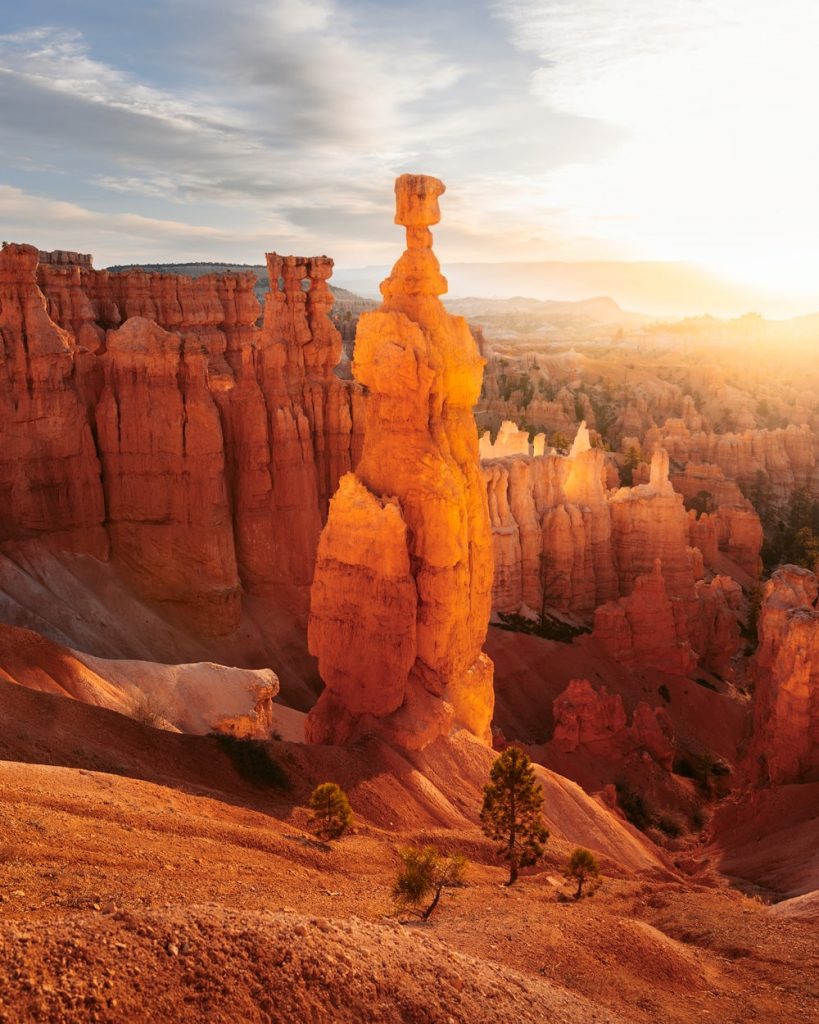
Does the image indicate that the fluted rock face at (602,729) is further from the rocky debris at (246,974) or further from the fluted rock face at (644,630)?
the rocky debris at (246,974)

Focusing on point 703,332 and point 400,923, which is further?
point 703,332

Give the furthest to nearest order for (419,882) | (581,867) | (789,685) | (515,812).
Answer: (789,685) < (515,812) < (581,867) < (419,882)

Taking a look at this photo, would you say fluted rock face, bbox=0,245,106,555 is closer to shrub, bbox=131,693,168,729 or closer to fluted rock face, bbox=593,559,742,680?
shrub, bbox=131,693,168,729

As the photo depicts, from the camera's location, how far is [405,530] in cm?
1883

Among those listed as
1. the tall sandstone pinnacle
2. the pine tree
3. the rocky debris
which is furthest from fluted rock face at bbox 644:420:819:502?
the rocky debris

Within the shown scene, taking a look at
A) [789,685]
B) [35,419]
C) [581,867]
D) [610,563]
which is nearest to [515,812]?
[581,867]

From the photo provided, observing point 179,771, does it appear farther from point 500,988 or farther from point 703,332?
point 703,332

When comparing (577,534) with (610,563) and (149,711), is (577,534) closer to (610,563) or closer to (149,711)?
(610,563)

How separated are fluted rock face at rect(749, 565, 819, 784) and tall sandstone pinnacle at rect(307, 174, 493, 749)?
9.50 meters

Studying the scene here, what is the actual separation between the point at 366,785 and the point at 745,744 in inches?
638

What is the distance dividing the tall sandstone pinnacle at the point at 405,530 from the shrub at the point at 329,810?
4.66 metres

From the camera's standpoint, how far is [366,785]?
16766mm

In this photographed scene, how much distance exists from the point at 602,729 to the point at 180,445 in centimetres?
1590

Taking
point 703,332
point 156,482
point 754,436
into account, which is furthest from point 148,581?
point 703,332
